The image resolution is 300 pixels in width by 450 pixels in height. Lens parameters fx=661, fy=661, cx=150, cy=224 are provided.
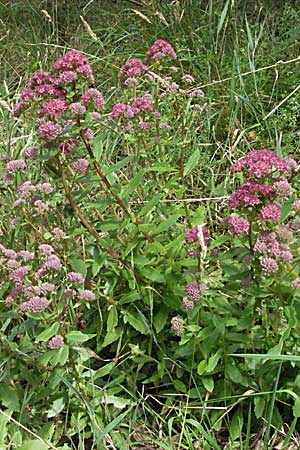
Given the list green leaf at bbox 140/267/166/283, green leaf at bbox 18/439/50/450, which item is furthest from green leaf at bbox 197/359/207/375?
green leaf at bbox 18/439/50/450

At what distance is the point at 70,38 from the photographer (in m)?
4.58

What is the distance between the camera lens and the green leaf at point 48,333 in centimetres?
192

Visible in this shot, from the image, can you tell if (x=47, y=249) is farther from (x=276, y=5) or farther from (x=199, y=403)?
(x=276, y=5)

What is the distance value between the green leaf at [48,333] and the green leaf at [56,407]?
0.91 ft

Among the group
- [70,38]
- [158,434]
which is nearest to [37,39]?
[70,38]

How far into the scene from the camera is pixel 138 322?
2232mm

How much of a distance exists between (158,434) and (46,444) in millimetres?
407

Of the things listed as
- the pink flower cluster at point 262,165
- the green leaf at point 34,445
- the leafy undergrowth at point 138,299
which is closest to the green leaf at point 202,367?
the leafy undergrowth at point 138,299

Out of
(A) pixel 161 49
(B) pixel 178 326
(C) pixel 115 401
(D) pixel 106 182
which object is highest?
(A) pixel 161 49

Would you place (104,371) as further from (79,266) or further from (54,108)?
(54,108)

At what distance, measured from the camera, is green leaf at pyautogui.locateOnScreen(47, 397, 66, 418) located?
2078 millimetres

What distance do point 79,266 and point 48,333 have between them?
24 centimetres

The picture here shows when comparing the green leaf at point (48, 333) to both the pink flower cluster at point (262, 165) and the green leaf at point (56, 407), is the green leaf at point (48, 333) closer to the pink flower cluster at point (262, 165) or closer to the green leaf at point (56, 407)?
the green leaf at point (56, 407)

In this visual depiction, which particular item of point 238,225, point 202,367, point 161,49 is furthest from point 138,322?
point 161,49
